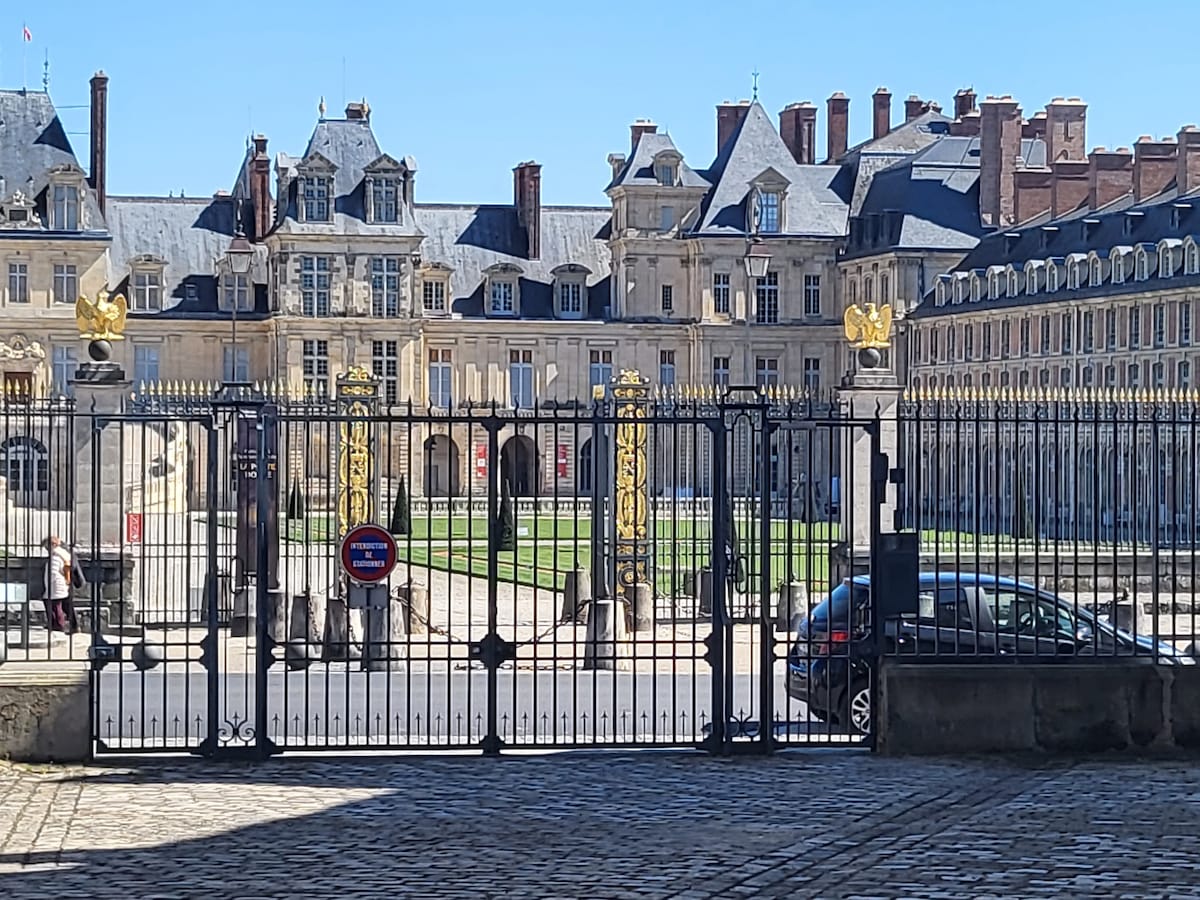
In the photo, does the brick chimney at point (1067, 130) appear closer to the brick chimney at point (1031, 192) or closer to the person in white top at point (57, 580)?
the brick chimney at point (1031, 192)

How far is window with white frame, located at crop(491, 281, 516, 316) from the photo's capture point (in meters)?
72.1

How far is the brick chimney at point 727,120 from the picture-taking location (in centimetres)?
7469

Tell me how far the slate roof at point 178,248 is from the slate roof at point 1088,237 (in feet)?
73.7

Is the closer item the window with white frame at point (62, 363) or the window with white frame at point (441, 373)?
the window with white frame at point (62, 363)

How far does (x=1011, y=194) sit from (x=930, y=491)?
3375 centimetres

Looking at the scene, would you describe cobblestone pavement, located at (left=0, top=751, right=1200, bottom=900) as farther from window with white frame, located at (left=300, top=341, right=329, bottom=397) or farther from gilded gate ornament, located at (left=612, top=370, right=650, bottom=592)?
window with white frame, located at (left=300, top=341, right=329, bottom=397)

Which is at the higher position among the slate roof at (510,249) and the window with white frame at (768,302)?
the slate roof at (510,249)

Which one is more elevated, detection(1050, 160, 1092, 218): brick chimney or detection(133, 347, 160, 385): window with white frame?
detection(1050, 160, 1092, 218): brick chimney

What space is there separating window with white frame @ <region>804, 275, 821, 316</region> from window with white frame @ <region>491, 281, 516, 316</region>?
991 cm

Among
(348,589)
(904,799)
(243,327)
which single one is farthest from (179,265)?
(904,799)

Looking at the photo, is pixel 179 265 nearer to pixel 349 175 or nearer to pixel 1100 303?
pixel 349 175

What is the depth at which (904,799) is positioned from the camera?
10.8 metres

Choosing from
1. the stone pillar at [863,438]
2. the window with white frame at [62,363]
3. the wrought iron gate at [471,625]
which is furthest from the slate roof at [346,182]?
the stone pillar at [863,438]

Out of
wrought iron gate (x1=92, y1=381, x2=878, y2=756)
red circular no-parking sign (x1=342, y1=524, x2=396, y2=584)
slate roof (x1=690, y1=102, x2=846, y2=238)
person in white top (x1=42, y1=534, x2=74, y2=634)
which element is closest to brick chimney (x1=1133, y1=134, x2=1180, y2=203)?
slate roof (x1=690, y1=102, x2=846, y2=238)
